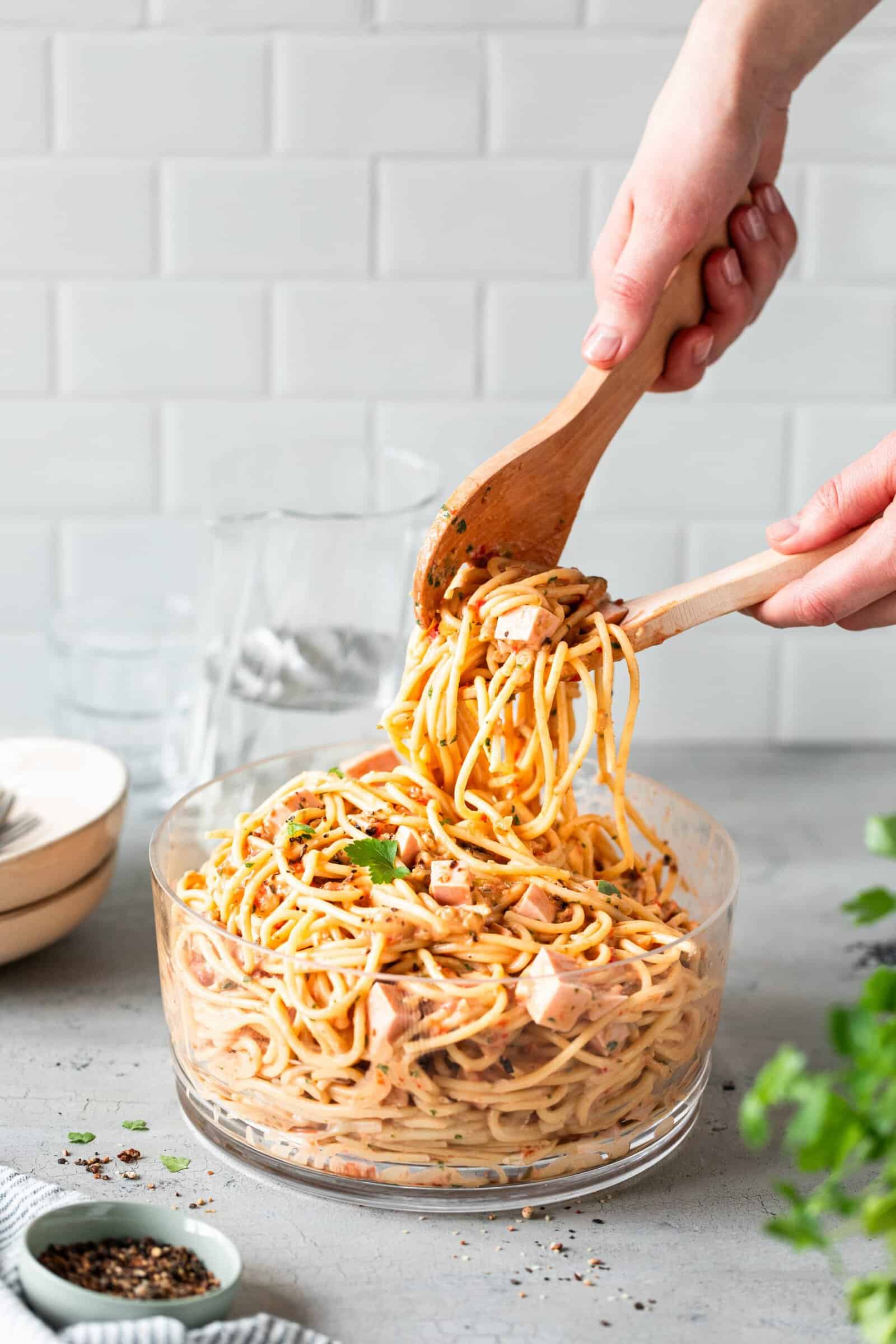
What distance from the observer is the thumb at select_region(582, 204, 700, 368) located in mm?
1433

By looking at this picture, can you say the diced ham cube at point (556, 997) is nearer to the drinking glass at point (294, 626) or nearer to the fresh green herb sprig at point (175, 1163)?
the fresh green herb sprig at point (175, 1163)

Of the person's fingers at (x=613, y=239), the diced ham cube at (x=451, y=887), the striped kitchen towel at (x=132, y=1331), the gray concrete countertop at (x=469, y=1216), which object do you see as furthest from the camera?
the person's fingers at (x=613, y=239)

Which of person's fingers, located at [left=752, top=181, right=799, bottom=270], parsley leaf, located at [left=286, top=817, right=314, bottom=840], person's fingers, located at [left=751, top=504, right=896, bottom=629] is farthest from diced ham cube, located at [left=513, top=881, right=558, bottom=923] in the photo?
person's fingers, located at [left=752, top=181, right=799, bottom=270]

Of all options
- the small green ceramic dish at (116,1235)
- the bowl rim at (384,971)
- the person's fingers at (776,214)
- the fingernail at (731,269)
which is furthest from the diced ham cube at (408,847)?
the person's fingers at (776,214)

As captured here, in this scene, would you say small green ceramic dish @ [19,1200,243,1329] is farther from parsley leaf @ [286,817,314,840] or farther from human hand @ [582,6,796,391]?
human hand @ [582,6,796,391]

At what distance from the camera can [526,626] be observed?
130 cm

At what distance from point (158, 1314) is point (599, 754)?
2.14 feet

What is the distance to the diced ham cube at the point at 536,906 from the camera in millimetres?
1239

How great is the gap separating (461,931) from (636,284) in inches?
26.8

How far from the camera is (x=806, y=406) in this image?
7.34ft

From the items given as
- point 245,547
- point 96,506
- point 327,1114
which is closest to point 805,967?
point 327,1114

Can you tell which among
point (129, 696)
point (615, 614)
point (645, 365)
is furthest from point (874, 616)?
point (129, 696)

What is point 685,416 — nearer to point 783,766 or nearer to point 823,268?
point 823,268

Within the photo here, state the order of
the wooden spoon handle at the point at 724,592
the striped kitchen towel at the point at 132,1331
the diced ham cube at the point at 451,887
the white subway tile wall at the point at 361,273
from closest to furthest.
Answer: the striped kitchen towel at the point at 132,1331
the diced ham cube at the point at 451,887
the wooden spoon handle at the point at 724,592
the white subway tile wall at the point at 361,273
